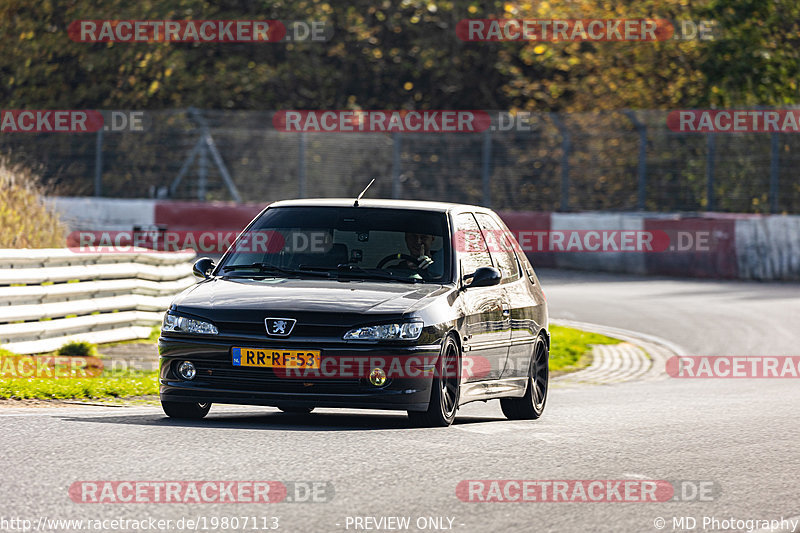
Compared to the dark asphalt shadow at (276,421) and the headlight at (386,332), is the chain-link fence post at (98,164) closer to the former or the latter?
the dark asphalt shadow at (276,421)

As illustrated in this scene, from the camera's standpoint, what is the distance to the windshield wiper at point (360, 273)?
10.1 metres

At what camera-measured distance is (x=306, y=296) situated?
31.3 ft

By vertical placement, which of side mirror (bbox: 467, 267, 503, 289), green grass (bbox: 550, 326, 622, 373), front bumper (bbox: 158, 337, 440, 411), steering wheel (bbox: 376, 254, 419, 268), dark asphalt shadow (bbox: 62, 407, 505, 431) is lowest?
green grass (bbox: 550, 326, 622, 373)

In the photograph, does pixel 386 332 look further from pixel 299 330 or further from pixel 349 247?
pixel 349 247

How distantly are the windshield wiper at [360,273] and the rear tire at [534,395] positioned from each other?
5.57 ft

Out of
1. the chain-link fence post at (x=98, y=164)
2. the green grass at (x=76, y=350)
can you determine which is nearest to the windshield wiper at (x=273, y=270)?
the green grass at (x=76, y=350)

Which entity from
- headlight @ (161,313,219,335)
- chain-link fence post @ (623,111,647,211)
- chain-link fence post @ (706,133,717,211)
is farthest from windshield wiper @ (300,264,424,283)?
chain-link fence post @ (623,111,647,211)

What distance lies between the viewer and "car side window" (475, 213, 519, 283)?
11195 mm

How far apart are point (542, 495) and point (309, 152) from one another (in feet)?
82.0

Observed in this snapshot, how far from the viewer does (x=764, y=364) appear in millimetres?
17625

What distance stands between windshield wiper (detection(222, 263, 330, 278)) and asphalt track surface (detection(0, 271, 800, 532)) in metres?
1.03

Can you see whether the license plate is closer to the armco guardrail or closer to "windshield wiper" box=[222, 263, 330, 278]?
"windshield wiper" box=[222, 263, 330, 278]

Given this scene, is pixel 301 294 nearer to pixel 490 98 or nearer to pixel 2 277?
pixel 2 277

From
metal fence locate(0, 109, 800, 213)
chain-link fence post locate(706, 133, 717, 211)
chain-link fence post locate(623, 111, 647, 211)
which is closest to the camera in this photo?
chain-link fence post locate(706, 133, 717, 211)
